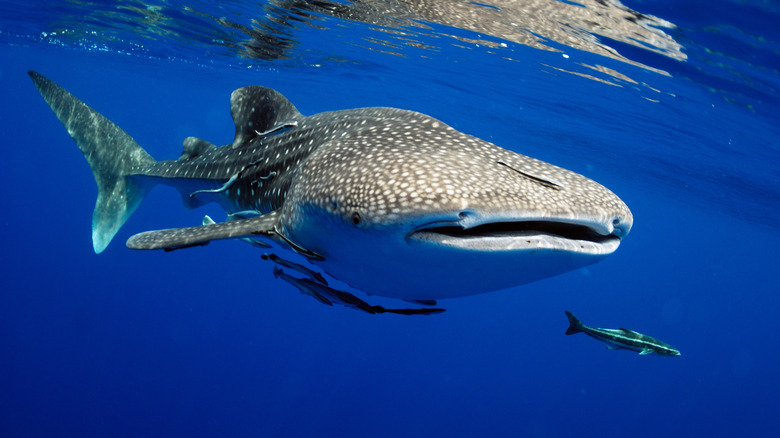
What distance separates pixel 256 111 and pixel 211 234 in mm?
2399

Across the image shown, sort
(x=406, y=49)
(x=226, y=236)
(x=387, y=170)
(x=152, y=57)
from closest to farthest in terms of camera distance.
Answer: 1. (x=387, y=170)
2. (x=226, y=236)
3. (x=406, y=49)
4. (x=152, y=57)

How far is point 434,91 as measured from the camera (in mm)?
20188

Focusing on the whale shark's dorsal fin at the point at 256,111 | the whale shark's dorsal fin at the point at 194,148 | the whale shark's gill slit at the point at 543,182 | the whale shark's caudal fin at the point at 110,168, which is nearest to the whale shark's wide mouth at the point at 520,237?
the whale shark's gill slit at the point at 543,182

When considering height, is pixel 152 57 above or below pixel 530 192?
below

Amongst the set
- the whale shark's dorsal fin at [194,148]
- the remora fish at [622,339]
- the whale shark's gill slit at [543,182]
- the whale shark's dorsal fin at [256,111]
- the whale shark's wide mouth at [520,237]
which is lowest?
the remora fish at [622,339]

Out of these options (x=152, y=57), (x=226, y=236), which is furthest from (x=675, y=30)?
(x=152, y=57)

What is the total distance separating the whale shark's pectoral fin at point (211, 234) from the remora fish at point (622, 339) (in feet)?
15.5

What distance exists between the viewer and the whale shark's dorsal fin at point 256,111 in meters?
→ 5.41

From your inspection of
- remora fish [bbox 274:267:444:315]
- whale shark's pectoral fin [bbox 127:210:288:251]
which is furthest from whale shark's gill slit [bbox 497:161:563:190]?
whale shark's pectoral fin [bbox 127:210:288:251]

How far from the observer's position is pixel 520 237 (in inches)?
88.5

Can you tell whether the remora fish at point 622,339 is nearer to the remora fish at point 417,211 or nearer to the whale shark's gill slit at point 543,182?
the remora fish at point 417,211

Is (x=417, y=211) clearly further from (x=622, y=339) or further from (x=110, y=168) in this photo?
(x=110, y=168)

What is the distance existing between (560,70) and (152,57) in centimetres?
2127

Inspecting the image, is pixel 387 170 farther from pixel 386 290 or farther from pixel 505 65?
pixel 505 65
